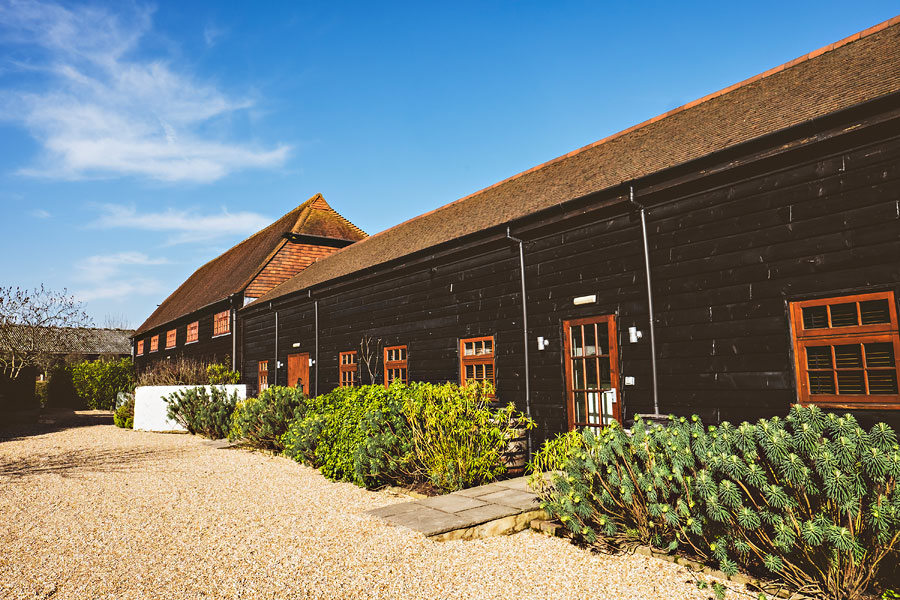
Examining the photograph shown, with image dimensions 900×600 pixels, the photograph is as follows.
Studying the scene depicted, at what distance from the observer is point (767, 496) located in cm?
368

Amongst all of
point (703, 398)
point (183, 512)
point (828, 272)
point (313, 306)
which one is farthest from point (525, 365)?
point (313, 306)

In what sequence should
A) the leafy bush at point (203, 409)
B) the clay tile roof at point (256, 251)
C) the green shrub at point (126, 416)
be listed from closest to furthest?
the leafy bush at point (203, 409), the green shrub at point (126, 416), the clay tile roof at point (256, 251)

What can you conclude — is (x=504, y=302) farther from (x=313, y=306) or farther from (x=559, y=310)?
(x=313, y=306)

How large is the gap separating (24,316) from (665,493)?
2480cm

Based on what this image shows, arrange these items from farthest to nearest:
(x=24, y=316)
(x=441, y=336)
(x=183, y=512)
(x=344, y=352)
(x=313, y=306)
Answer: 1. (x=24, y=316)
2. (x=313, y=306)
3. (x=344, y=352)
4. (x=441, y=336)
5. (x=183, y=512)

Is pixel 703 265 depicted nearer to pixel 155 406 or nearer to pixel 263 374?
pixel 263 374

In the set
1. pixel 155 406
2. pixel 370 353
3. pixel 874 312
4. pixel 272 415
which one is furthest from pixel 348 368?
pixel 874 312

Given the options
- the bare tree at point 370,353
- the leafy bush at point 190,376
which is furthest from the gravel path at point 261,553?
the leafy bush at point 190,376

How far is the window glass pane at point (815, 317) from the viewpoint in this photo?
227 inches

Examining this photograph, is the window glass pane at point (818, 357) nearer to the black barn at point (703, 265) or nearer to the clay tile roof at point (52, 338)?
the black barn at point (703, 265)

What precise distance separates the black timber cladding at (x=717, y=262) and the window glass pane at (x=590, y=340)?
333 millimetres

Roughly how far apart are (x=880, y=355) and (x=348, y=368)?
1083cm

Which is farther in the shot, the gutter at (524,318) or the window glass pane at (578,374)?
the gutter at (524,318)

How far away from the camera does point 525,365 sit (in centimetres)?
912
